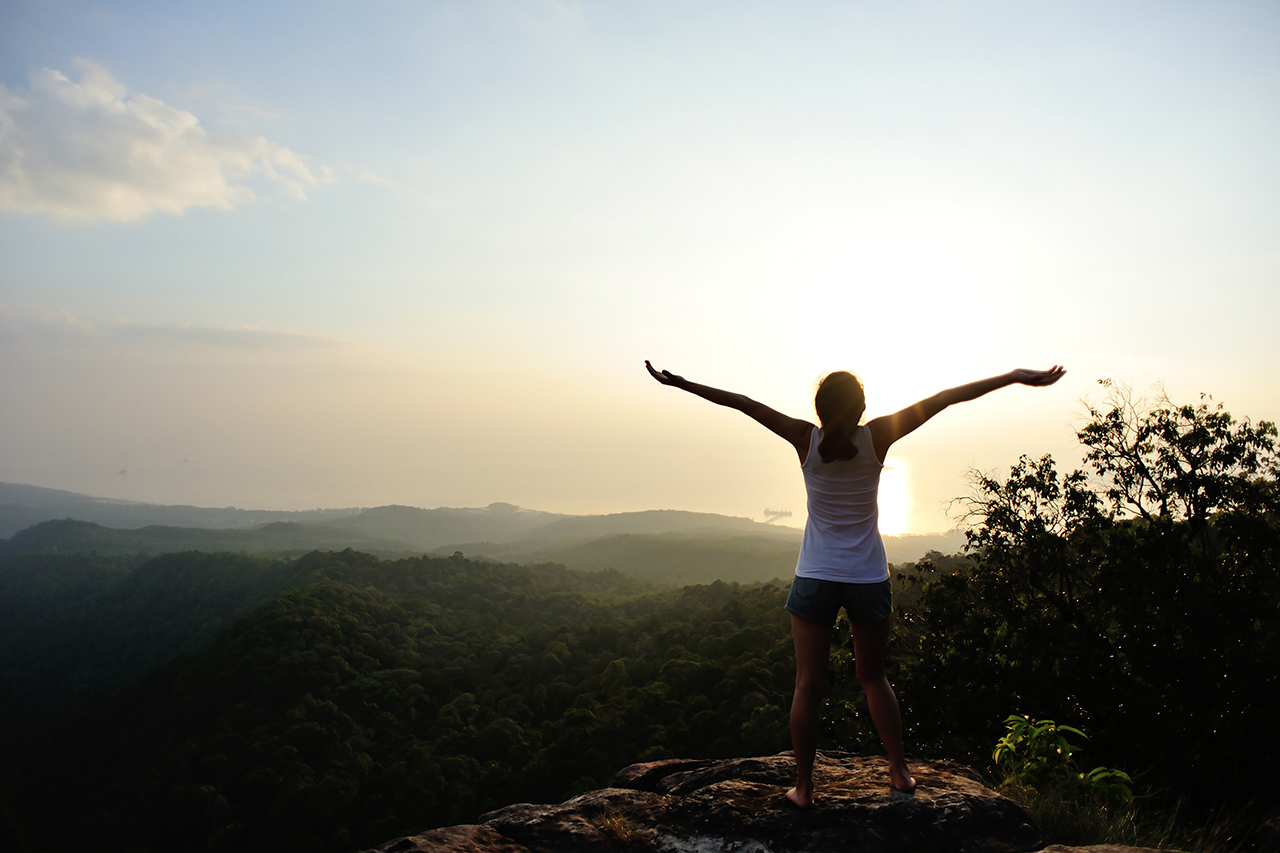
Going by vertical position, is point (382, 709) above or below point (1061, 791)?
below

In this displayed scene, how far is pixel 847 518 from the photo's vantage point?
3439mm

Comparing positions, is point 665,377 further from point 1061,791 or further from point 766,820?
point 1061,791

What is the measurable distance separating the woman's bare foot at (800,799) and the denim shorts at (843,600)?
39.2 inches

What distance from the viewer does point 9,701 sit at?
60.9m

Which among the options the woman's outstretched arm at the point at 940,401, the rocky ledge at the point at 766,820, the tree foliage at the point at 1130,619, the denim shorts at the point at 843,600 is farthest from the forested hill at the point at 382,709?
the woman's outstretched arm at the point at 940,401

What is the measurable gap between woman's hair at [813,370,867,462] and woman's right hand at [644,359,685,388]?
79 centimetres

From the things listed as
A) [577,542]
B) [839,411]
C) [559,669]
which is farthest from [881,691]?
[577,542]

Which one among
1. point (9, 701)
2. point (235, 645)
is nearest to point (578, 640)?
point (235, 645)

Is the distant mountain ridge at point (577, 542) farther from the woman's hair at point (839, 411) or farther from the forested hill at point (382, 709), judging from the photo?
the woman's hair at point (839, 411)

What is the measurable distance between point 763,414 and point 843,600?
109 centimetres

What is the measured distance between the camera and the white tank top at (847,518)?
338 cm

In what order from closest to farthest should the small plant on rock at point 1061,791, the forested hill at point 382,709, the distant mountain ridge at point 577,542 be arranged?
the small plant on rock at point 1061,791 < the forested hill at point 382,709 < the distant mountain ridge at point 577,542

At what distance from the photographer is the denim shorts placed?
338cm

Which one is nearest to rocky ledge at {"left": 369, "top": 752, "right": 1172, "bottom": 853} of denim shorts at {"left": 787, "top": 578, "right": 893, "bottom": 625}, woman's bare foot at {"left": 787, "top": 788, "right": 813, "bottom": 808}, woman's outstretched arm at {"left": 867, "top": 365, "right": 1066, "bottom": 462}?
woman's bare foot at {"left": 787, "top": 788, "right": 813, "bottom": 808}
